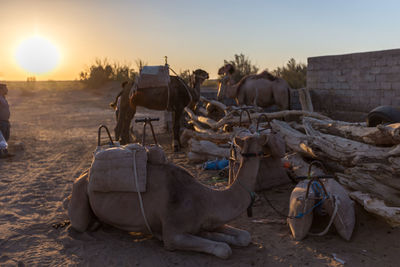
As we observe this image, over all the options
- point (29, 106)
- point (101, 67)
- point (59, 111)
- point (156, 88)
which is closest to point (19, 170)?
point (156, 88)

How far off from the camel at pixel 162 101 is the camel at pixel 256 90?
1639mm

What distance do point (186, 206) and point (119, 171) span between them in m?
0.85

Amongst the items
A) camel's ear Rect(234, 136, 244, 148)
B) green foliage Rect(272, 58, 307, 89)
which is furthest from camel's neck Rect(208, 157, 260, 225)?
green foliage Rect(272, 58, 307, 89)

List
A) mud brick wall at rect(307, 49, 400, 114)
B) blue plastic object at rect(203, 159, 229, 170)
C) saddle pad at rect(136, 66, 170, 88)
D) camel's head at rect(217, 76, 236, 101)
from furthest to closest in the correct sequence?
camel's head at rect(217, 76, 236, 101), mud brick wall at rect(307, 49, 400, 114), saddle pad at rect(136, 66, 170, 88), blue plastic object at rect(203, 159, 229, 170)

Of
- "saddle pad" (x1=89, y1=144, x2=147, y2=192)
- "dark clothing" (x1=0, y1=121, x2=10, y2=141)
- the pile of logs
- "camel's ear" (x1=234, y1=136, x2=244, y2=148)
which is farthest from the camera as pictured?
"dark clothing" (x1=0, y1=121, x2=10, y2=141)

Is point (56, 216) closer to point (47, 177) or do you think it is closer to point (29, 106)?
point (47, 177)

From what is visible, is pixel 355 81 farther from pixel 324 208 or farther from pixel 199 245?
pixel 199 245

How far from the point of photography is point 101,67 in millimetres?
34906

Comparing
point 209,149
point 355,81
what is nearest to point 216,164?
point 209,149

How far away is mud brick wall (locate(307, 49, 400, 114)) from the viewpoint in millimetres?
12133

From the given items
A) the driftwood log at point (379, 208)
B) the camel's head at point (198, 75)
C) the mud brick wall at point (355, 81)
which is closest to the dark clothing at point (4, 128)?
the camel's head at point (198, 75)

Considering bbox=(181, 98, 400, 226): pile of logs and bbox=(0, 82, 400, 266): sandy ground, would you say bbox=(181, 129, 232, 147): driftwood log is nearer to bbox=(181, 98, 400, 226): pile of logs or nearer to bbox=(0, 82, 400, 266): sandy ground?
bbox=(181, 98, 400, 226): pile of logs

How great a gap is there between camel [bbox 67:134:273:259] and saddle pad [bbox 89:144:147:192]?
0.12 metres

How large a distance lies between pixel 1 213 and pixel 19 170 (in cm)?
324
